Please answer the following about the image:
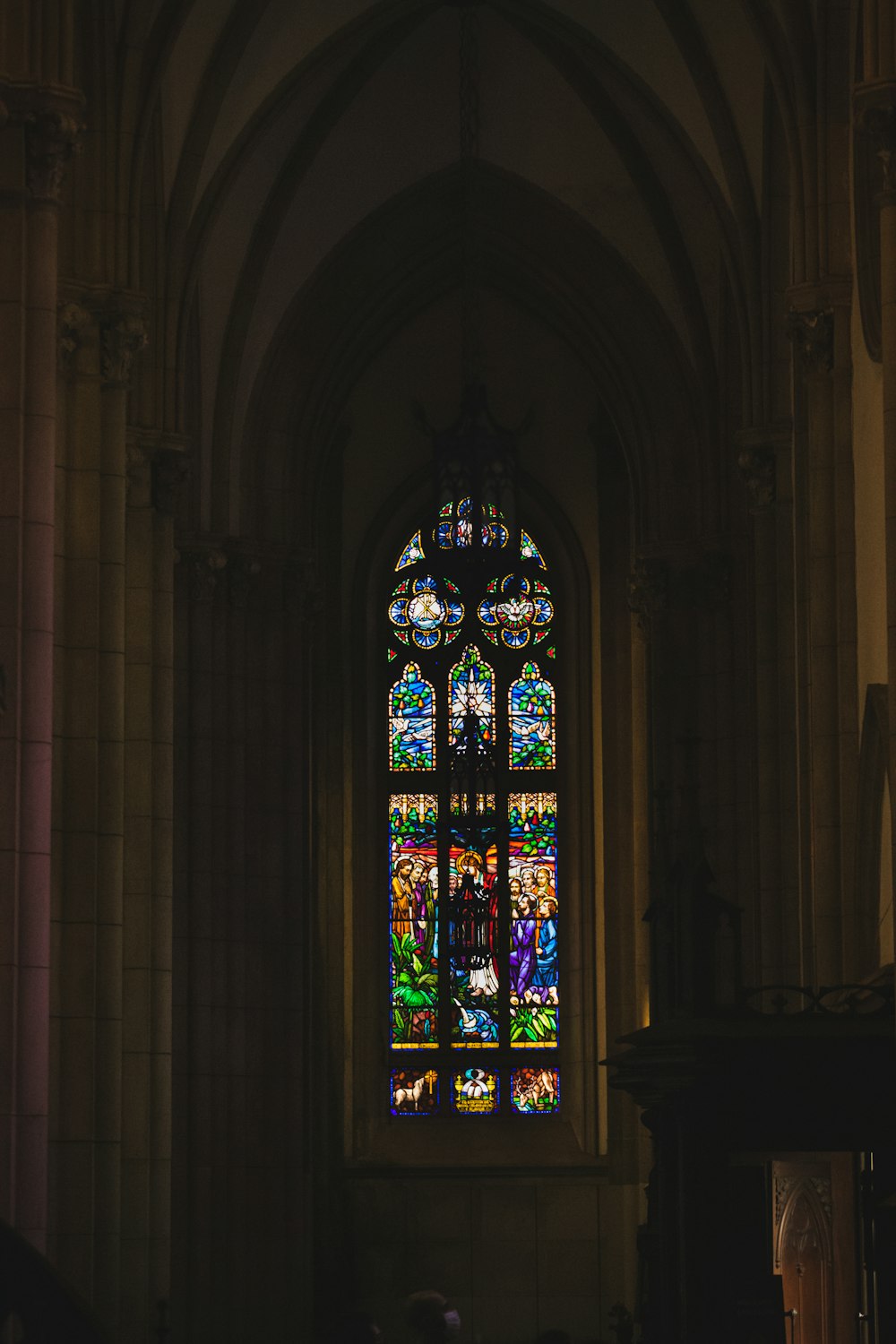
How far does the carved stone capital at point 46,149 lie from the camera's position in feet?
43.5

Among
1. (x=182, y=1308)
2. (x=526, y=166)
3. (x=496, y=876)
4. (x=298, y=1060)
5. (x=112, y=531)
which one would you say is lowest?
(x=182, y=1308)

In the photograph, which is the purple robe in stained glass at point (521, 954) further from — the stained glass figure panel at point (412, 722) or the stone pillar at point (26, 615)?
the stone pillar at point (26, 615)

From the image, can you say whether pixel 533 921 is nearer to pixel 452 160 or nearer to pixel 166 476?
pixel 452 160

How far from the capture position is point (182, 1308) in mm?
22297

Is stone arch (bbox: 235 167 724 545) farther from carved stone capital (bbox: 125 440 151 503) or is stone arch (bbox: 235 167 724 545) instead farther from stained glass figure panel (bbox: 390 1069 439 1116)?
stained glass figure panel (bbox: 390 1069 439 1116)

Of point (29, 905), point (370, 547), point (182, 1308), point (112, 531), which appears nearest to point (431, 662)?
point (370, 547)

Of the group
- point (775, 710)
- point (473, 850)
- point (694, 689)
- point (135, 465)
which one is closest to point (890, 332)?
point (775, 710)

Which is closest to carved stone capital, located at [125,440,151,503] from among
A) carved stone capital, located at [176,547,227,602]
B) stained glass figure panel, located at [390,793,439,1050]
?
carved stone capital, located at [176,547,227,602]

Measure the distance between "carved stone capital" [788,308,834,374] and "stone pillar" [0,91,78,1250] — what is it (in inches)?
220

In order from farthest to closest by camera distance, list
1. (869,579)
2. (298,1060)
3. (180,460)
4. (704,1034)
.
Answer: (298,1060) → (180,460) → (869,579) → (704,1034)

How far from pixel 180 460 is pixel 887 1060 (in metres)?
9.32

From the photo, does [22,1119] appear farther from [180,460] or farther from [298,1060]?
[298,1060]

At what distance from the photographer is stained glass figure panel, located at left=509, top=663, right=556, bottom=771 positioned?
28.0m

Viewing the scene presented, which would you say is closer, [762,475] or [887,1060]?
[887,1060]
